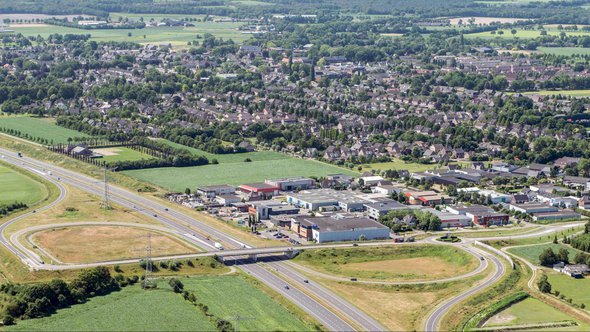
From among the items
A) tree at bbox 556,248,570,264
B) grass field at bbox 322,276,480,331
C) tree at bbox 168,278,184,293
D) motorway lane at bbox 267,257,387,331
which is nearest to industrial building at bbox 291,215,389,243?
motorway lane at bbox 267,257,387,331

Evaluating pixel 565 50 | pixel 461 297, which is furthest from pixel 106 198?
pixel 565 50

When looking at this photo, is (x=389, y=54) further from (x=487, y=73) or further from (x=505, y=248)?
(x=505, y=248)

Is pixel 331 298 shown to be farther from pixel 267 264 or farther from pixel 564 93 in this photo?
pixel 564 93

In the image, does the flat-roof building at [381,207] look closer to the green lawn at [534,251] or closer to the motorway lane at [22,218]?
the green lawn at [534,251]

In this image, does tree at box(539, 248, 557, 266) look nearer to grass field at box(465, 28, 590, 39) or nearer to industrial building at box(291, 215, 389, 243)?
industrial building at box(291, 215, 389, 243)

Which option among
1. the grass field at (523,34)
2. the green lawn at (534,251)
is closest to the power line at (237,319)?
the green lawn at (534,251)

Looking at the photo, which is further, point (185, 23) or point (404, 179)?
point (185, 23)

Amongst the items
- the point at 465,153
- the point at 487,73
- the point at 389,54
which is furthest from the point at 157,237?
the point at 389,54
